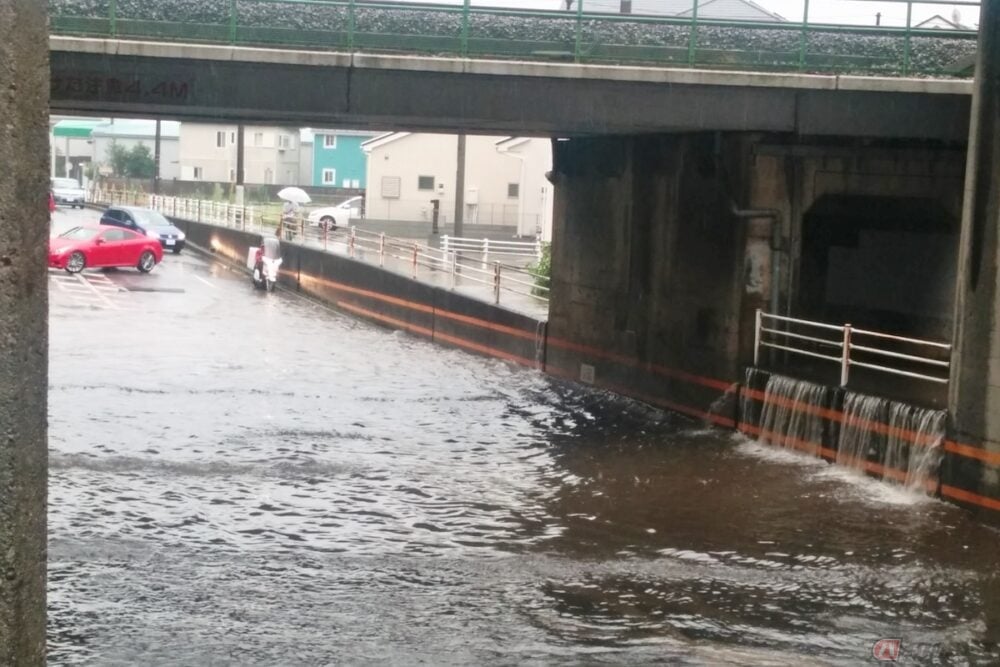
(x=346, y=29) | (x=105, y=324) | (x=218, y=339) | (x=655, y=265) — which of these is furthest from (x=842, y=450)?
(x=105, y=324)

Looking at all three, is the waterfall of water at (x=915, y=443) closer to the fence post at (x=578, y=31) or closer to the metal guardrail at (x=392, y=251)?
the fence post at (x=578, y=31)

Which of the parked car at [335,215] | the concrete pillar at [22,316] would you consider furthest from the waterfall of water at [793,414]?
the parked car at [335,215]

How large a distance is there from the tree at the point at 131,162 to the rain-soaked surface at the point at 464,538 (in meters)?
89.4

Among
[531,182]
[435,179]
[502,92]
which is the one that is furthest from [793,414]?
[435,179]

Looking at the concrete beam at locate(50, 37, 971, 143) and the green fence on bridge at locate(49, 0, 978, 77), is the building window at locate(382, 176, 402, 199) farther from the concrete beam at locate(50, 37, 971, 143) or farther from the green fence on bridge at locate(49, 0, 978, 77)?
the green fence on bridge at locate(49, 0, 978, 77)

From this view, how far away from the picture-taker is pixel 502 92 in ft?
58.5

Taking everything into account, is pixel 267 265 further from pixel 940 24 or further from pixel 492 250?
pixel 940 24

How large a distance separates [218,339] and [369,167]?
43.7 meters

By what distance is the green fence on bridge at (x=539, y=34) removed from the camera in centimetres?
1723

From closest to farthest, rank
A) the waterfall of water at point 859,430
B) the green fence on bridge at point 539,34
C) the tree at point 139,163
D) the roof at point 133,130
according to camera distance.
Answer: the waterfall of water at point 859,430 < the green fence on bridge at point 539,34 < the tree at point 139,163 < the roof at point 133,130

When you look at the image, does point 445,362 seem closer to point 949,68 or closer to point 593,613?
point 949,68

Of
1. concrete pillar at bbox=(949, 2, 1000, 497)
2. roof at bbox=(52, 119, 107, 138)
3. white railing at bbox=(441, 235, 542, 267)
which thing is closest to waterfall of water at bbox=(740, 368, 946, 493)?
concrete pillar at bbox=(949, 2, 1000, 497)

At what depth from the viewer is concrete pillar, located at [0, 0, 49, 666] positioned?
8.02 ft

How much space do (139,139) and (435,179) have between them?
57.0m
